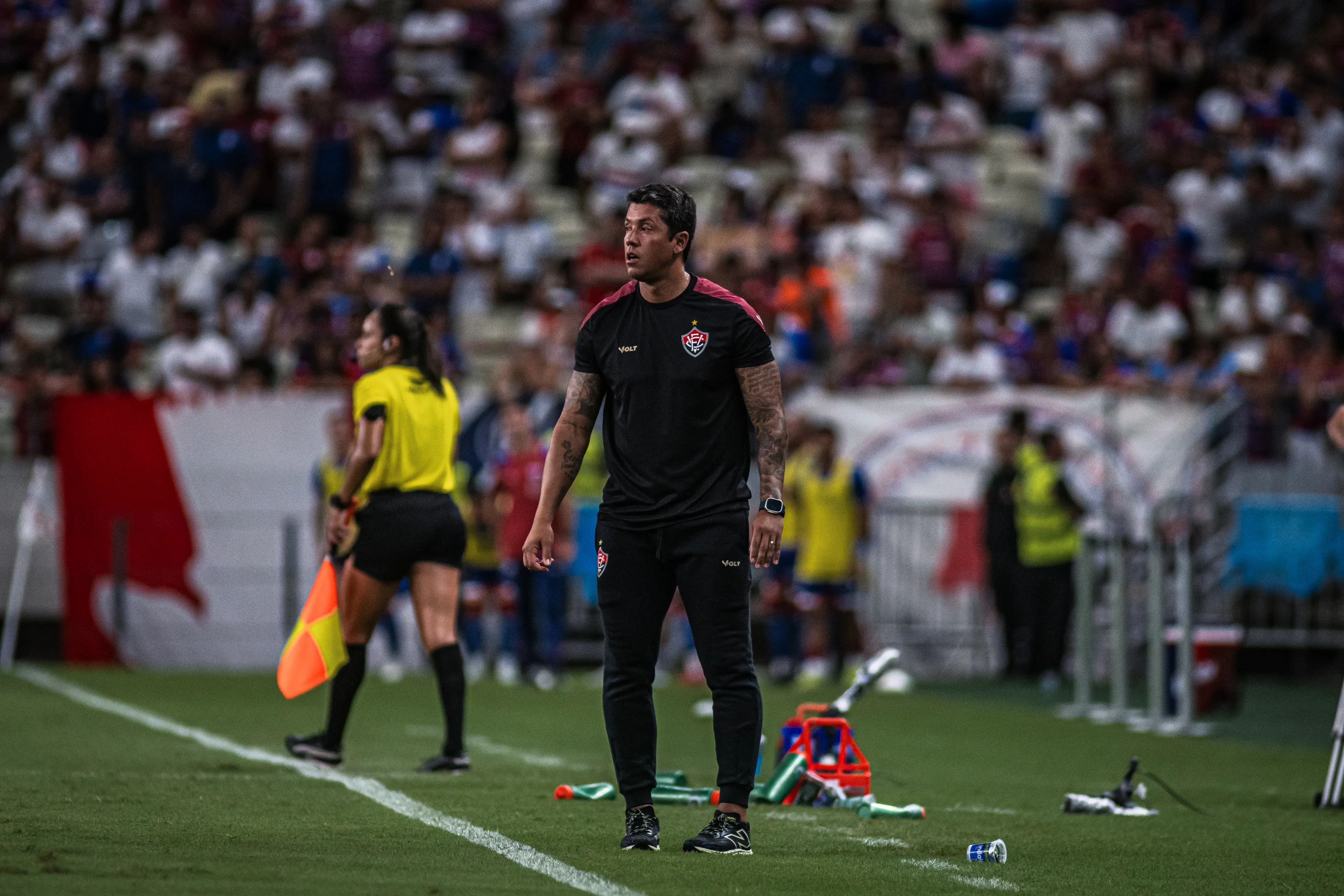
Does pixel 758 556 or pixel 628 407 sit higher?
pixel 628 407

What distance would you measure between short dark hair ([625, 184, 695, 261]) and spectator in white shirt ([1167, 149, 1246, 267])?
626 inches

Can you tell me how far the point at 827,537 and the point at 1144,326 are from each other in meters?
4.53

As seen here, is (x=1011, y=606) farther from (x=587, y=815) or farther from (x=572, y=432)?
(x=572, y=432)

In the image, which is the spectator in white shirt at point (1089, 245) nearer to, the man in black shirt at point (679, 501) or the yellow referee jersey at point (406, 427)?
the yellow referee jersey at point (406, 427)

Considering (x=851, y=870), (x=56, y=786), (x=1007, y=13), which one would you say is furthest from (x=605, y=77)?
(x=851, y=870)

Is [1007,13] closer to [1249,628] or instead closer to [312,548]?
[1249,628]

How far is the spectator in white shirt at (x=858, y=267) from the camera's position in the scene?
20469mm

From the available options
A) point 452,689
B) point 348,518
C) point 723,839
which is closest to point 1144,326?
point 452,689

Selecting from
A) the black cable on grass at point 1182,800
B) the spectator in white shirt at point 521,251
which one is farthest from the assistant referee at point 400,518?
the spectator in white shirt at point 521,251

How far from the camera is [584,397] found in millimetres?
6988

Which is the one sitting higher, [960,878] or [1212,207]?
[1212,207]

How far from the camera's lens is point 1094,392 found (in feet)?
60.4

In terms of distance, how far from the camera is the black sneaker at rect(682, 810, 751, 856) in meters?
6.59

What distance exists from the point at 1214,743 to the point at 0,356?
1472 cm
